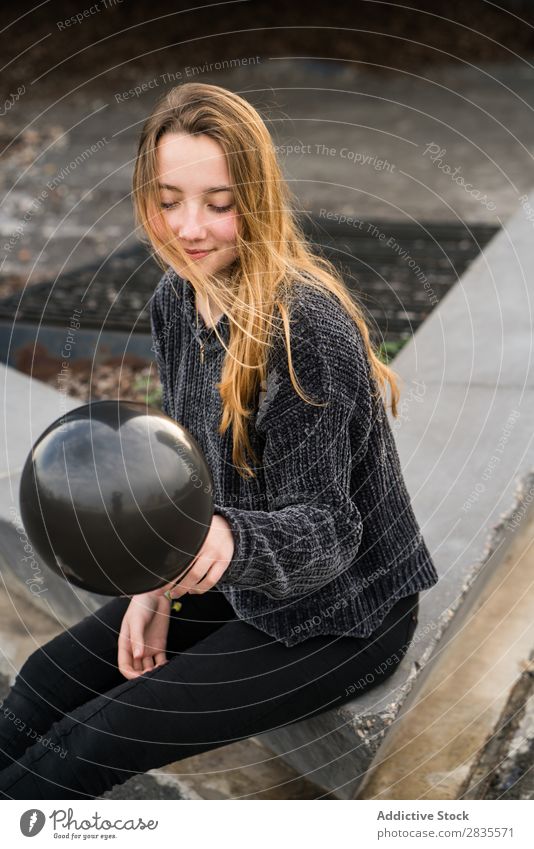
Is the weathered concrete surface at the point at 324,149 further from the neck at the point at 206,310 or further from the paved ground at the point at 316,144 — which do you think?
the neck at the point at 206,310

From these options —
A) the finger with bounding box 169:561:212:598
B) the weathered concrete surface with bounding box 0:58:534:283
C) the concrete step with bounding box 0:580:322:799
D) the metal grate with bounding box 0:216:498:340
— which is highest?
the weathered concrete surface with bounding box 0:58:534:283

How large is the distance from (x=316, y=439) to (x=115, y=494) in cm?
57

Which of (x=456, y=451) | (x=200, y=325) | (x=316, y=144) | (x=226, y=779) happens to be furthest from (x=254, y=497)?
(x=316, y=144)

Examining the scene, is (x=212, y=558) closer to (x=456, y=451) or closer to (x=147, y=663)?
(x=147, y=663)

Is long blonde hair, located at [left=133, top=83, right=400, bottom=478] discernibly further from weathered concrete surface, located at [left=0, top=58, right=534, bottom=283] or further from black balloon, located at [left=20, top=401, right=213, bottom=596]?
weathered concrete surface, located at [left=0, top=58, right=534, bottom=283]

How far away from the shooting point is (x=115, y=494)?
1.41 m

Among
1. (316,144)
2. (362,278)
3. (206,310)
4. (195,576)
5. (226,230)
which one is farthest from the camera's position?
(316,144)

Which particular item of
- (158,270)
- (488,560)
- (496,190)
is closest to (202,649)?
(488,560)

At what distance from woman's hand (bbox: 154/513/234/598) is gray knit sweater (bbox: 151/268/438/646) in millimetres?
17

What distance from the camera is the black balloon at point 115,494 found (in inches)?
55.7

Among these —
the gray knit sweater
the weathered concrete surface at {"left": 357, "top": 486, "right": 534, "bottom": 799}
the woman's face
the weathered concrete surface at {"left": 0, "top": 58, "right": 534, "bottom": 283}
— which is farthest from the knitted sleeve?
the weathered concrete surface at {"left": 0, "top": 58, "right": 534, "bottom": 283}

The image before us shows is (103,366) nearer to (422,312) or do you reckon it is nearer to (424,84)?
(422,312)

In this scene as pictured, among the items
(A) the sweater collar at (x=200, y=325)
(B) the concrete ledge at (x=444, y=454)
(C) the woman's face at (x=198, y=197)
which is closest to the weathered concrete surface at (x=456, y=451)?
(B) the concrete ledge at (x=444, y=454)

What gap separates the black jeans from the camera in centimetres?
198
